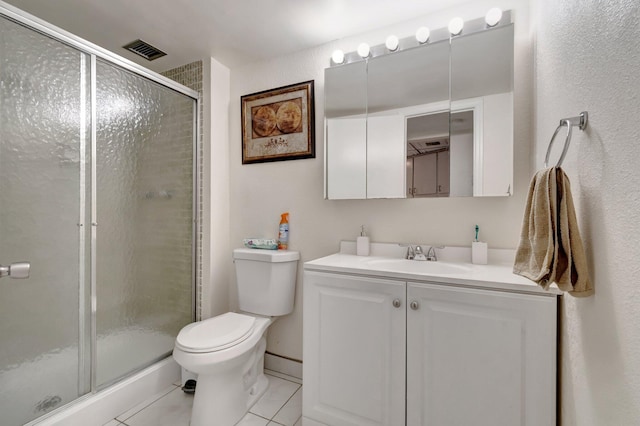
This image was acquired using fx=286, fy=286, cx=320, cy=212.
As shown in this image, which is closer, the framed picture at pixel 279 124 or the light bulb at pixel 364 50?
the light bulb at pixel 364 50

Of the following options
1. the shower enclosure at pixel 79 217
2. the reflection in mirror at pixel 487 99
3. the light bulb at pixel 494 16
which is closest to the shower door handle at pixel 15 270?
the shower enclosure at pixel 79 217

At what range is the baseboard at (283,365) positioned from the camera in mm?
1867

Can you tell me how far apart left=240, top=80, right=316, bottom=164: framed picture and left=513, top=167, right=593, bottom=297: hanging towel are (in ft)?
4.19

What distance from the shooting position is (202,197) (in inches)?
79.8

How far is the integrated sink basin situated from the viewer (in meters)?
1.33

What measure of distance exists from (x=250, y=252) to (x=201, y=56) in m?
1.41

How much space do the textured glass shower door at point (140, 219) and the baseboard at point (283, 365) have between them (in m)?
0.64

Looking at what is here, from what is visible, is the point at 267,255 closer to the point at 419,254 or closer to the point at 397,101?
the point at 419,254

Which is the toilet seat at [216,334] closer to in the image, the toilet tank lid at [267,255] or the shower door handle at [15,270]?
the toilet tank lid at [267,255]

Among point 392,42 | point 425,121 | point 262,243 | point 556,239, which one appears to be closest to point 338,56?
point 392,42

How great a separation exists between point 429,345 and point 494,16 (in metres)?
1.52

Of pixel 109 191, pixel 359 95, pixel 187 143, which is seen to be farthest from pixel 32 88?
pixel 359 95

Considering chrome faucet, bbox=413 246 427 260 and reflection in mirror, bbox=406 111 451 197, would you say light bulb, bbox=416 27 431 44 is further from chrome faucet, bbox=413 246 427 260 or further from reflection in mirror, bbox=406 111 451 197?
chrome faucet, bbox=413 246 427 260

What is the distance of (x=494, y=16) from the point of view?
4.43 ft
